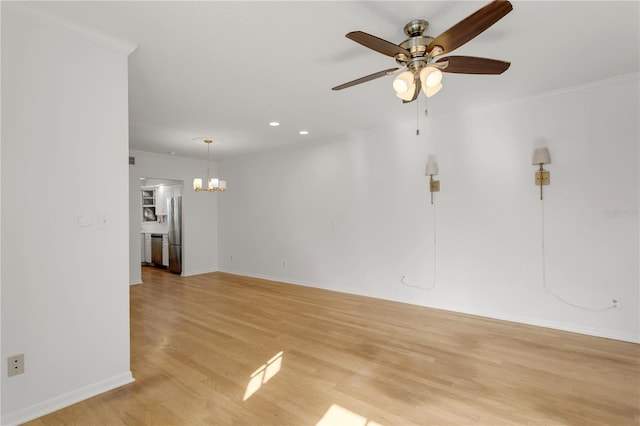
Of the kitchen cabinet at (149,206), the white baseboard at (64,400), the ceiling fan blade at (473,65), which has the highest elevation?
the ceiling fan blade at (473,65)

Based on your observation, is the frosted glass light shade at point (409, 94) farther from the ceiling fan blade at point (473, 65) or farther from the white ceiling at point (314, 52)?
the white ceiling at point (314, 52)

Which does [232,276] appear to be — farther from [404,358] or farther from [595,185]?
[595,185]

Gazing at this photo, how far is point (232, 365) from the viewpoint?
269 centimetres

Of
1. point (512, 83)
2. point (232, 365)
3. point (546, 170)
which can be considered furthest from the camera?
point (546, 170)

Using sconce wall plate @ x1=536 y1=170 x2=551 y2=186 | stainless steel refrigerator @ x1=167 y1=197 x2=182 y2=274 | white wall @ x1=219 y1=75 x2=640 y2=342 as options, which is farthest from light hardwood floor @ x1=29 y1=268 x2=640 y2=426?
stainless steel refrigerator @ x1=167 y1=197 x2=182 y2=274

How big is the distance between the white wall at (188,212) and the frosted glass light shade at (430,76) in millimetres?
5981

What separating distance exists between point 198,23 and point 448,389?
10.5 feet

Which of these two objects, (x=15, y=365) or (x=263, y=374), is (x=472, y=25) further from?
(x=15, y=365)

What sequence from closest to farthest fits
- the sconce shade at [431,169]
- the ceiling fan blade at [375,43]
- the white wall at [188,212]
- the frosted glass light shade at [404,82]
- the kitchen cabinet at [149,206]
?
the ceiling fan blade at [375,43] → the frosted glass light shade at [404,82] → the sconce shade at [431,169] → the white wall at [188,212] → the kitchen cabinet at [149,206]

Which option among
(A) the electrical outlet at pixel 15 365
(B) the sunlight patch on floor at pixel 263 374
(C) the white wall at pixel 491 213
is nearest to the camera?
(A) the electrical outlet at pixel 15 365

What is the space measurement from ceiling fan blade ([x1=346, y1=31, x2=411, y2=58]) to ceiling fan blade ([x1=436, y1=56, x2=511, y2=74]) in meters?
0.28

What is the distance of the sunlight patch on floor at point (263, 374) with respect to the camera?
90.8 inches

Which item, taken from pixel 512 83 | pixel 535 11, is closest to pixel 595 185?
pixel 512 83

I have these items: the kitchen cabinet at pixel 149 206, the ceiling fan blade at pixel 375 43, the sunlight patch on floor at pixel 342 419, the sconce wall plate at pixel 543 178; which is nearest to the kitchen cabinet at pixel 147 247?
the kitchen cabinet at pixel 149 206
